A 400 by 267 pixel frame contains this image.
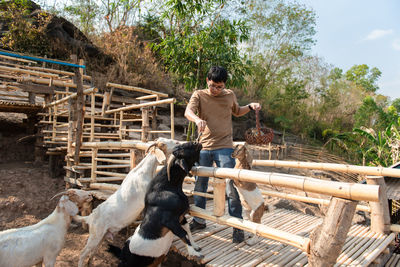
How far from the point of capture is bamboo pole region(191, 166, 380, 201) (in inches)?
51.0

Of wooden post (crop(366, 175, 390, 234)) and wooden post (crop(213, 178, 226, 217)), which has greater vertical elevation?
wooden post (crop(213, 178, 226, 217))

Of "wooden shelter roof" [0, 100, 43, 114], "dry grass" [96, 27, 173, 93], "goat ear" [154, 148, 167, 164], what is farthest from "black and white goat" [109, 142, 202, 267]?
"dry grass" [96, 27, 173, 93]

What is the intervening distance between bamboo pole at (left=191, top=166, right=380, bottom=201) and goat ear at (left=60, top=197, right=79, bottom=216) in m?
1.32

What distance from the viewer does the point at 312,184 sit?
1514mm

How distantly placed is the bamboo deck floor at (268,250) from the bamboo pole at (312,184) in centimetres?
92

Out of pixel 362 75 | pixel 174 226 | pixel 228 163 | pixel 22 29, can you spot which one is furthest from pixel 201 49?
pixel 362 75

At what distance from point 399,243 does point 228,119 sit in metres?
3.23

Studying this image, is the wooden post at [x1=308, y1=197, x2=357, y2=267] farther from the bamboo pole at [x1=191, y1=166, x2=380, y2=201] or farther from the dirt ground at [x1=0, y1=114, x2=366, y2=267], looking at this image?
the dirt ground at [x1=0, y1=114, x2=366, y2=267]

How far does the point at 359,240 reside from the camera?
2.74 metres

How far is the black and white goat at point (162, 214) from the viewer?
197 centimetres

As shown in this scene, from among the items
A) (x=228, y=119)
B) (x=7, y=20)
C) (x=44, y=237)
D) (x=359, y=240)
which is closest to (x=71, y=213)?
(x=44, y=237)

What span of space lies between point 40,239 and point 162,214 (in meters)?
1.09

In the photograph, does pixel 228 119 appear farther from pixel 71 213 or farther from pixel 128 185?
pixel 71 213

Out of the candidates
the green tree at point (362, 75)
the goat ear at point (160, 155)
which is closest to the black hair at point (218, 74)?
the goat ear at point (160, 155)
